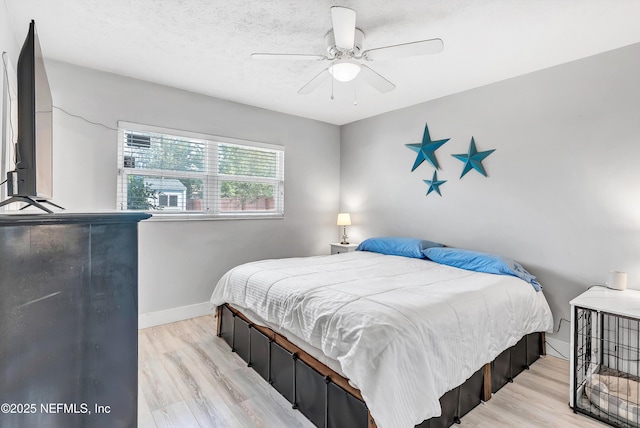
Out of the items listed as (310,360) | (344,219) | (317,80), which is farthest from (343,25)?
(344,219)

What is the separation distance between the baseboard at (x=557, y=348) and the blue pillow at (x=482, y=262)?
54 centimetres

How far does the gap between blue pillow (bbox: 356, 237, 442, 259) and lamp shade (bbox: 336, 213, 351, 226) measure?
648 mm

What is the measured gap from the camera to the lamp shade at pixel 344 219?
453 cm

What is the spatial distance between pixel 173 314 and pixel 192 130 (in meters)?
2.08

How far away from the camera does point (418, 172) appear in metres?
3.87

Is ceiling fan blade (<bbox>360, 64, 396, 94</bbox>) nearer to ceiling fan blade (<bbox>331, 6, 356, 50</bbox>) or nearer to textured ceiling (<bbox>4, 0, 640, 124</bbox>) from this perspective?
textured ceiling (<bbox>4, 0, 640, 124</bbox>)

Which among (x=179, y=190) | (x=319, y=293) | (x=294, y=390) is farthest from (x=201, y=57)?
(x=294, y=390)

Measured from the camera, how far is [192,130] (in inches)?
137

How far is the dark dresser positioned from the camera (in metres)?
0.87

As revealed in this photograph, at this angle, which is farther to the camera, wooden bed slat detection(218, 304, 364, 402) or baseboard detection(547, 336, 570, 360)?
baseboard detection(547, 336, 570, 360)

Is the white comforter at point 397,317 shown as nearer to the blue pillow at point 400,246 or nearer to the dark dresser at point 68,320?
the blue pillow at point 400,246

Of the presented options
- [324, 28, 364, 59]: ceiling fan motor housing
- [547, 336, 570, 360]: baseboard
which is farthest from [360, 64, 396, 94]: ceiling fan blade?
[547, 336, 570, 360]: baseboard

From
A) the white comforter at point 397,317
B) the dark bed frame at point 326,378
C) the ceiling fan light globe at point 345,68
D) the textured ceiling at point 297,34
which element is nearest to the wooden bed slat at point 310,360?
the dark bed frame at point 326,378

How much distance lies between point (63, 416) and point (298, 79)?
3.01 m
